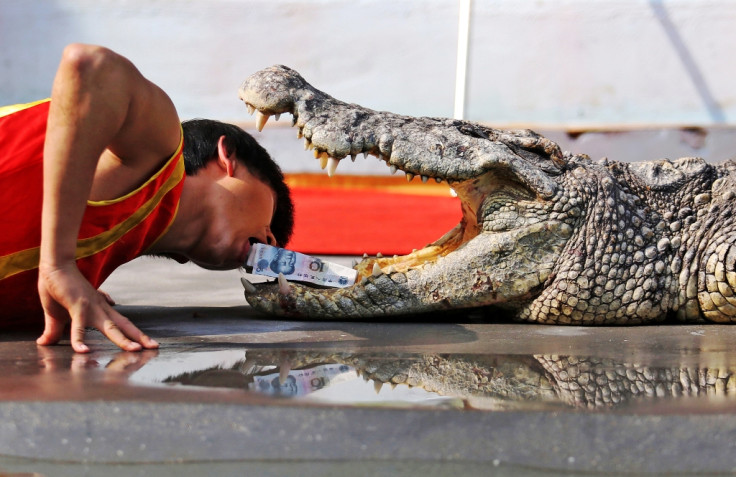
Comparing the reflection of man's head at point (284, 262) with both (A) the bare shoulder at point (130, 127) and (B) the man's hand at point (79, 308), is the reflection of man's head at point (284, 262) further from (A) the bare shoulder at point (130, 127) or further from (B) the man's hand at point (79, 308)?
(B) the man's hand at point (79, 308)

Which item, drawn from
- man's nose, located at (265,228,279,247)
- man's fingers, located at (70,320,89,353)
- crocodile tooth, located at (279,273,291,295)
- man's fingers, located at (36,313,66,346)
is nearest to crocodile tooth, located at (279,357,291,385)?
man's fingers, located at (70,320,89,353)

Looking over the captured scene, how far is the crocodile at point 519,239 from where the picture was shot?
2674 mm

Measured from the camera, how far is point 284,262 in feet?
9.25

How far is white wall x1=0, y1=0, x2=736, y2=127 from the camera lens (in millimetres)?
6594

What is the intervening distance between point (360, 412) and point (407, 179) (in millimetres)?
1248

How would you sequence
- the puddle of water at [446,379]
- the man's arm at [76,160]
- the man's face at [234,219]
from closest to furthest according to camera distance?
the puddle of water at [446,379]
the man's arm at [76,160]
the man's face at [234,219]

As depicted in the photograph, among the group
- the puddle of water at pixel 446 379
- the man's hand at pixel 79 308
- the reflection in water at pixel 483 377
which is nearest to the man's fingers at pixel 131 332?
the man's hand at pixel 79 308

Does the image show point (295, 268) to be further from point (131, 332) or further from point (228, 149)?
point (131, 332)

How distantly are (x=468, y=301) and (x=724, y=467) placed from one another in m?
1.28

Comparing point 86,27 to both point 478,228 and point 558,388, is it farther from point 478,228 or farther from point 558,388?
point 558,388

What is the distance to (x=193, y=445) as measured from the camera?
4.81 feet

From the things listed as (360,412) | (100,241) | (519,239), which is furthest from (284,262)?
(360,412)

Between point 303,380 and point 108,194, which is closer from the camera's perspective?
point 303,380

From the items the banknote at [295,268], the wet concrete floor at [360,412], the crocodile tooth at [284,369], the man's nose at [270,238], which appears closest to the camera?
the wet concrete floor at [360,412]
